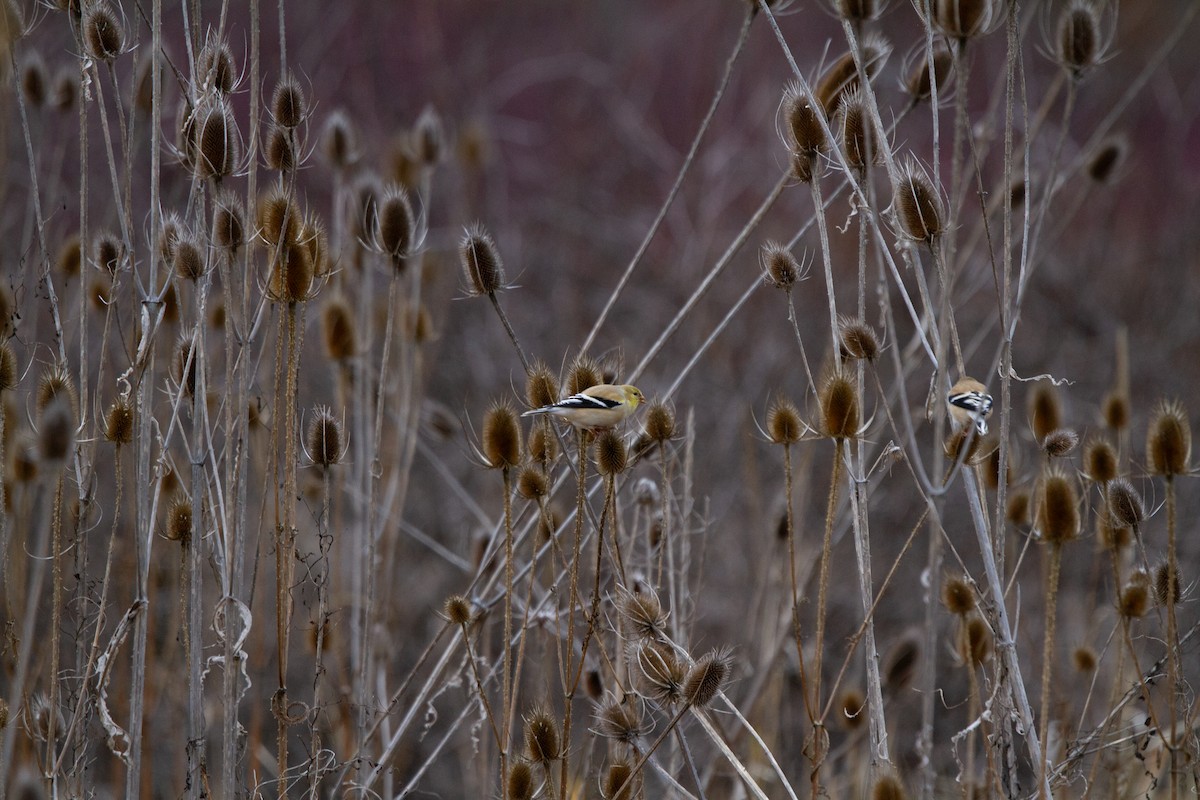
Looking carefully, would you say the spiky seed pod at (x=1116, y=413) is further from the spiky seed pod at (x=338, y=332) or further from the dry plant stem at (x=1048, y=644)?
the spiky seed pod at (x=338, y=332)

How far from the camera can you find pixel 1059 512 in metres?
1.88

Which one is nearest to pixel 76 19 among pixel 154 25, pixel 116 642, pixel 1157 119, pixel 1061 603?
pixel 154 25

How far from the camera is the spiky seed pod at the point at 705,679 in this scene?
171 cm

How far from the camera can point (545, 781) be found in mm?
1927

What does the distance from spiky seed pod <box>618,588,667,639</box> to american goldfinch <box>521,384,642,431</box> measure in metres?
0.30

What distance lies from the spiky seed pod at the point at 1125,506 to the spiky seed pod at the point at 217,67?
67.5 inches

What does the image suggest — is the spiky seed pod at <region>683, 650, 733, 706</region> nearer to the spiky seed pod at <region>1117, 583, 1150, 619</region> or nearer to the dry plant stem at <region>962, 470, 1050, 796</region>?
the dry plant stem at <region>962, 470, 1050, 796</region>

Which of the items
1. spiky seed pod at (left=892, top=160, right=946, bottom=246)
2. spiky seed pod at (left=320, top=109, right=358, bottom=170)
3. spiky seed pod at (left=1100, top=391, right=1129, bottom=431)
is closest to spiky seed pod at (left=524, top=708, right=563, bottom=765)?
spiky seed pod at (left=892, top=160, right=946, bottom=246)

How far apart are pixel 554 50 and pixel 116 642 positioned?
8979 mm

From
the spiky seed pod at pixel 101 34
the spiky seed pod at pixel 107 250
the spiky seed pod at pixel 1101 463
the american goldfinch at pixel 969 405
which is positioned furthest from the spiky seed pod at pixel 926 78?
the spiky seed pod at pixel 107 250

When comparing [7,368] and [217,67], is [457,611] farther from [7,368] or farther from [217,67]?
[217,67]

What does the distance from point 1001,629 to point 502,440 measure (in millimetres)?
855

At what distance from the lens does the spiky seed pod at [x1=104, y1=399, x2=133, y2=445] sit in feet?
6.48

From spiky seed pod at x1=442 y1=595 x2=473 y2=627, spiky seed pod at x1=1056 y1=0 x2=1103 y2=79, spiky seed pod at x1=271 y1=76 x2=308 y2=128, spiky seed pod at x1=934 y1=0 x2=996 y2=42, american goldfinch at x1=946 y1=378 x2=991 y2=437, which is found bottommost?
spiky seed pod at x1=442 y1=595 x2=473 y2=627
